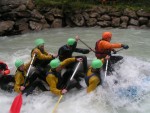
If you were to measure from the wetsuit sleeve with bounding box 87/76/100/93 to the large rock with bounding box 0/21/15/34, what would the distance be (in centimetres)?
924

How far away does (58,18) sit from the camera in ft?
58.5

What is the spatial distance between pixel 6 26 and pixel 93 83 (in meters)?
9.42

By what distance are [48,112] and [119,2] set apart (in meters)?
11.4

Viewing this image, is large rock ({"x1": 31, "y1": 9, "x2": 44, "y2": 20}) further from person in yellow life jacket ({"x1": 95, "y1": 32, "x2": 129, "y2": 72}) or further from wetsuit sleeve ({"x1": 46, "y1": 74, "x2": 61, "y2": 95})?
wetsuit sleeve ({"x1": 46, "y1": 74, "x2": 61, "y2": 95})

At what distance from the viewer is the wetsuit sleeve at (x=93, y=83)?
Result: 330 inches

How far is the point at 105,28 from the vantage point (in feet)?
56.7

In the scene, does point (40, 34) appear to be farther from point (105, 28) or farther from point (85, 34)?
point (105, 28)

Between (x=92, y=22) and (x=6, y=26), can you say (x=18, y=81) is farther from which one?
(x=92, y=22)

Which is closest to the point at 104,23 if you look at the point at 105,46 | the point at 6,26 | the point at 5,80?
the point at 6,26

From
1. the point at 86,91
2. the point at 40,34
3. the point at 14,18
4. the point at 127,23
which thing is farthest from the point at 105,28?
the point at 86,91

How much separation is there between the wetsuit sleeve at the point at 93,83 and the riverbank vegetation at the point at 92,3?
977 cm

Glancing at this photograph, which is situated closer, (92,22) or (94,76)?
(94,76)

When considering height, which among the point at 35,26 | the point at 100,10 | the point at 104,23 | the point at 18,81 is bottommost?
the point at 35,26

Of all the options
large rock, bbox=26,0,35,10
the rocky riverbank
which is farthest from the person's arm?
large rock, bbox=26,0,35,10
